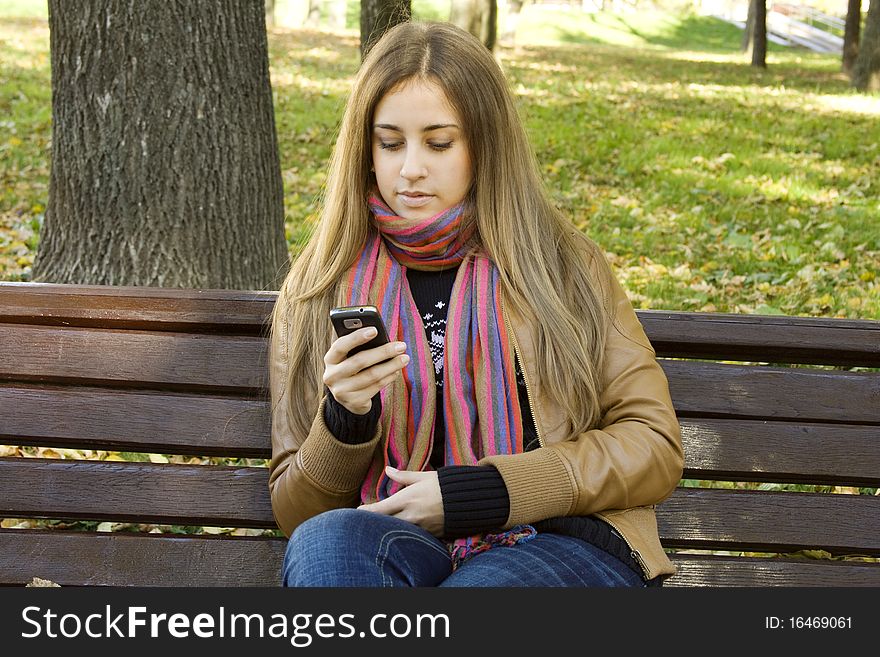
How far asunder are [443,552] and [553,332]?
55 cm

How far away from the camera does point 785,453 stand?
8.71 ft

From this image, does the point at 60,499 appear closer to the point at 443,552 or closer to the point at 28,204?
the point at 443,552

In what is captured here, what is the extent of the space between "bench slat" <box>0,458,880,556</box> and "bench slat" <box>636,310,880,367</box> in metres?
0.37

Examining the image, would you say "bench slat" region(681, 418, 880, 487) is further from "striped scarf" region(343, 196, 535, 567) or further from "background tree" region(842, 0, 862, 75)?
"background tree" region(842, 0, 862, 75)

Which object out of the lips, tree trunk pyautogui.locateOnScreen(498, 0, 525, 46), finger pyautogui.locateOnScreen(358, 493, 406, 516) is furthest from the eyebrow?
tree trunk pyautogui.locateOnScreen(498, 0, 525, 46)

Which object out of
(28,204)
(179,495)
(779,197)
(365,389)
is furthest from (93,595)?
(779,197)

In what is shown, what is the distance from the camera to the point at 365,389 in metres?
2.16

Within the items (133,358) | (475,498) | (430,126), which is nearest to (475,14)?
(133,358)

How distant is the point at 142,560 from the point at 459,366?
980 mm

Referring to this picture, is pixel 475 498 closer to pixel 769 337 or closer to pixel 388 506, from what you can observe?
pixel 388 506

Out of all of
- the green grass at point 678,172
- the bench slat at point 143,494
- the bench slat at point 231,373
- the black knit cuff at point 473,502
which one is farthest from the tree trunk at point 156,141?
the black knit cuff at point 473,502

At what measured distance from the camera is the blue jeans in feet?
6.50

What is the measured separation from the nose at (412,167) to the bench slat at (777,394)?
853 millimetres

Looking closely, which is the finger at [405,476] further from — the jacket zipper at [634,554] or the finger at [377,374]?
the jacket zipper at [634,554]
